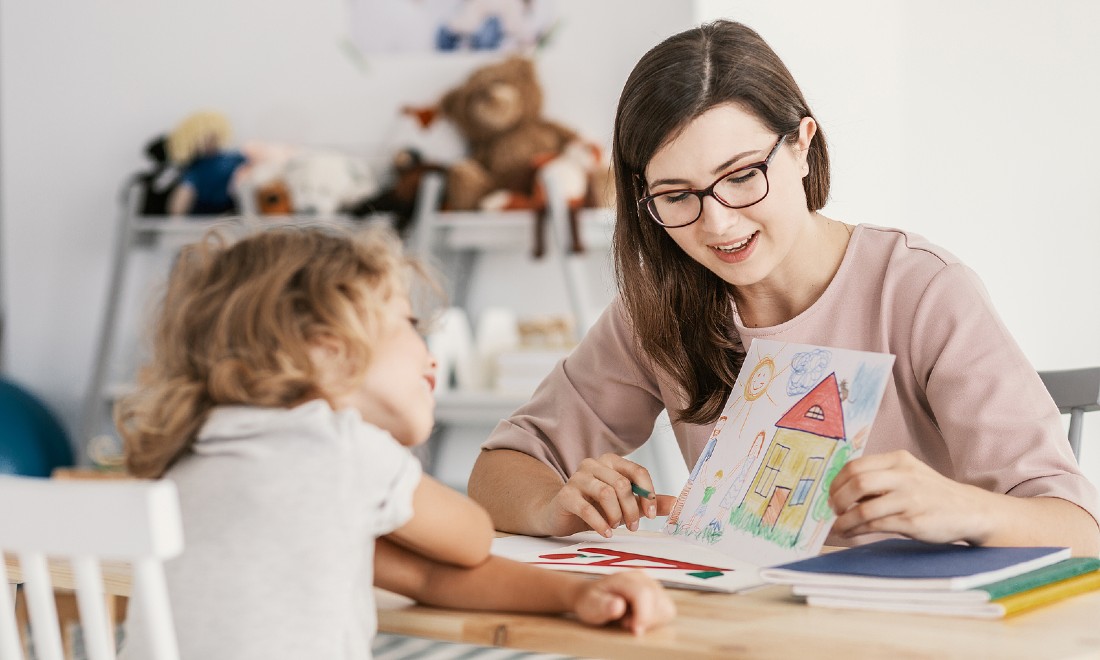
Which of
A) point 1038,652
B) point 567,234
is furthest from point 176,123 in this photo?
point 1038,652

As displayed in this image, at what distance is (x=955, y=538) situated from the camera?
948mm

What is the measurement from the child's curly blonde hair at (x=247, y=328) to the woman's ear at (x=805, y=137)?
54 cm

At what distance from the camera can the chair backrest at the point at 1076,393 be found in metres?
1.41

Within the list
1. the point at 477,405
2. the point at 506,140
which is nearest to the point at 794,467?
the point at 477,405

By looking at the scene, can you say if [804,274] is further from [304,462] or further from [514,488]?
[304,462]

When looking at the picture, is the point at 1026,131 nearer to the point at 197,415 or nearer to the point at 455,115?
the point at 455,115

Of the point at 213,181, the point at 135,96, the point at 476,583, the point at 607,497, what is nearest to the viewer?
the point at 476,583

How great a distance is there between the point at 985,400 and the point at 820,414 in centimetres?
20

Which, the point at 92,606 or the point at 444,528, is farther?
the point at 444,528

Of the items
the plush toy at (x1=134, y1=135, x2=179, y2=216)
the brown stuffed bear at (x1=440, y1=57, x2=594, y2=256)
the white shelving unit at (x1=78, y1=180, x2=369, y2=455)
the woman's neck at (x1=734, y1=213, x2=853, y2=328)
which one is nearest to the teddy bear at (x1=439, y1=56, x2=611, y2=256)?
the brown stuffed bear at (x1=440, y1=57, x2=594, y2=256)

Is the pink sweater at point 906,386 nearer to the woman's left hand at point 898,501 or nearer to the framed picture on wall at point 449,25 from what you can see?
the woman's left hand at point 898,501

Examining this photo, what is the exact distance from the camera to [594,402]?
1.45m

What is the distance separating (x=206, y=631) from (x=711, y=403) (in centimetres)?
70

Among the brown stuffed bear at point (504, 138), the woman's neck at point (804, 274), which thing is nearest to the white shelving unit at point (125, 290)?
the brown stuffed bear at point (504, 138)
